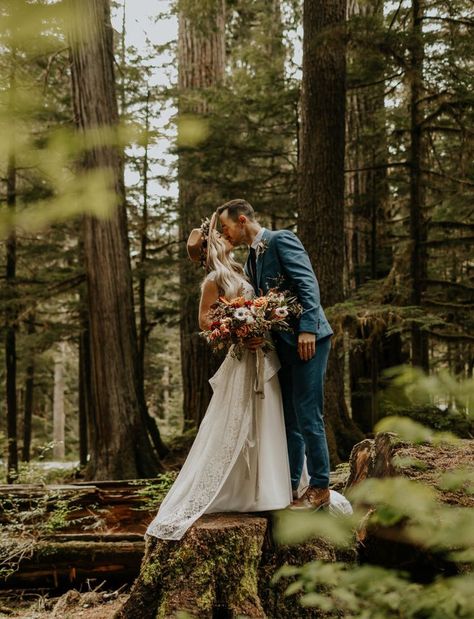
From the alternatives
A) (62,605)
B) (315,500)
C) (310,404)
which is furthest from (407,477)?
(62,605)

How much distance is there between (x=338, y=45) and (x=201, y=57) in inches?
244

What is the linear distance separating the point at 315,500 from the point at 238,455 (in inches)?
25.9

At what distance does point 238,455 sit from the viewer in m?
4.22

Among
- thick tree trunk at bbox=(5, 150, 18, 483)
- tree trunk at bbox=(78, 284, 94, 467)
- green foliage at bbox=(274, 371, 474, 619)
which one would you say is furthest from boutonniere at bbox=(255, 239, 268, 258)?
thick tree trunk at bbox=(5, 150, 18, 483)

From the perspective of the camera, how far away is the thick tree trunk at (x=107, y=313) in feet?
29.5

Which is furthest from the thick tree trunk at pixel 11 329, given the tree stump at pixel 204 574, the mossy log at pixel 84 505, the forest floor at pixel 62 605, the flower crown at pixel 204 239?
the tree stump at pixel 204 574

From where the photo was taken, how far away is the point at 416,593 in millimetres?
1466

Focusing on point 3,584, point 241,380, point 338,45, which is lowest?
point 3,584

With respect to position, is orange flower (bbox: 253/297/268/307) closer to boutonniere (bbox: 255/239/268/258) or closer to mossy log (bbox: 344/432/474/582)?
boutonniere (bbox: 255/239/268/258)

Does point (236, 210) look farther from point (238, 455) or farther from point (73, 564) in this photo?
point (73, 564)

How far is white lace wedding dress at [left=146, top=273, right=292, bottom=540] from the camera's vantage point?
13.4ft

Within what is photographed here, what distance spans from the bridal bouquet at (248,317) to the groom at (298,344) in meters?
0.14

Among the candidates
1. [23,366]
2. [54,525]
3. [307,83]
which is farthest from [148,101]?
[54,525]

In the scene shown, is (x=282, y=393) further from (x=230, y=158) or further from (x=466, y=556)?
(x=230, y=158)
